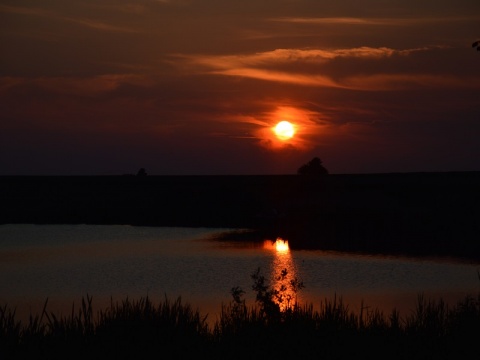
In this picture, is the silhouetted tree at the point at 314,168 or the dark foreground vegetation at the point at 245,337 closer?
the dark foreground vegetation at the point at 245,337

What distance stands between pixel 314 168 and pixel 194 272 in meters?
131

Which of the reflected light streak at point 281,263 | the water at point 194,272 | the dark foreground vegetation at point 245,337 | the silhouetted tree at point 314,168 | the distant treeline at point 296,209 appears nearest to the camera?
the dark foreground vegetation at point 245,337

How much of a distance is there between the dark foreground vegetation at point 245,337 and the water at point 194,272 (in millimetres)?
6170

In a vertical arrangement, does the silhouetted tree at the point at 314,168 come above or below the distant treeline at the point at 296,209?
above

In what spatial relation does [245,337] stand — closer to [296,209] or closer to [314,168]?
[296,209]

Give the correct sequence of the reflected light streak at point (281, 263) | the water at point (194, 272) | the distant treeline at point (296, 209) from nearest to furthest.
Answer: the water at point (194, 272) < the reflected light streak at point (281, 263) < the distant treeline at point (296, 209)

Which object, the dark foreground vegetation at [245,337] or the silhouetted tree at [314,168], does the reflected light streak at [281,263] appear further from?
the silhouetted tree at [314,168]

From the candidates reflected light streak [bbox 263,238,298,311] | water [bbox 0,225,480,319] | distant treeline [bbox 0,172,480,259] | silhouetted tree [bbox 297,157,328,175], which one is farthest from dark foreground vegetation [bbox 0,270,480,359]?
silhouetted tree [bbox 297,157,328,175]

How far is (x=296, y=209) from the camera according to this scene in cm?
8325

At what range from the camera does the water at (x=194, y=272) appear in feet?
94.2

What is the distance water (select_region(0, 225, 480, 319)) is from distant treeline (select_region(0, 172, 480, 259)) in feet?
21.1

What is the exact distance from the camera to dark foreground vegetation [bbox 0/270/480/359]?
1574 cm

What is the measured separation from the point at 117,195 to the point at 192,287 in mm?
72237

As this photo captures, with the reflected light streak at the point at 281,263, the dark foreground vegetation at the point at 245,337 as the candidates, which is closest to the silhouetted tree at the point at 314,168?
the reflected light streak at the point at 281,263
